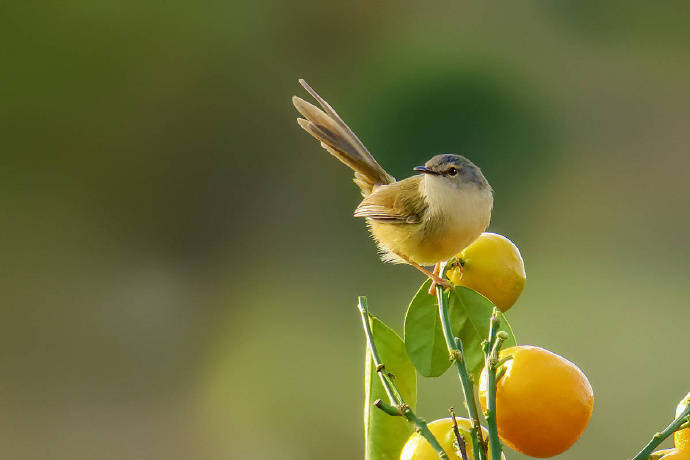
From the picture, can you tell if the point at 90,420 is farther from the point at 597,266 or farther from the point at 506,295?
the point at 506,295

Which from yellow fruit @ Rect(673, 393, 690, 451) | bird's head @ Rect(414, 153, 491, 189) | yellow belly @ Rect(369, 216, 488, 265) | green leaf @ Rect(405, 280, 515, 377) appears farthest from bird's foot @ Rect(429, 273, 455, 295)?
bird's head @ Rect(414, 153, 491, 189)

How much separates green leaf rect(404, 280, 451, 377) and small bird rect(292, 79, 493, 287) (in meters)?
0.19

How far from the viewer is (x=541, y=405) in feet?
1.89

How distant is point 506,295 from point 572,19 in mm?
4964

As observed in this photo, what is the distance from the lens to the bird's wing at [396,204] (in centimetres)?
125

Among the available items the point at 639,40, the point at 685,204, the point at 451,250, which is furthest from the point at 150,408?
the point at 639,40

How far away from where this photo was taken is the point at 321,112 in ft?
4.29

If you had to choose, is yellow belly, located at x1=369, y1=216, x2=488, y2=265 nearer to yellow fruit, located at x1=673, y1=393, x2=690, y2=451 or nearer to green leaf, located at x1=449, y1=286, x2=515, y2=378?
green leaf, located at x1=449, y1=286, x2=515, y2=378

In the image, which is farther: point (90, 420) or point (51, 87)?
point (51, 87)

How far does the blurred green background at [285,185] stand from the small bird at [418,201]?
259 centimetres

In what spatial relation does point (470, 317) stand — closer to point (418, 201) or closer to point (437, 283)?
point (437, 283)

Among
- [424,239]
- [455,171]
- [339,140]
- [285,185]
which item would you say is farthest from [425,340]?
[285,185]

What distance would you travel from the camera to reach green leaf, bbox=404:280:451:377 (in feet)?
2.27

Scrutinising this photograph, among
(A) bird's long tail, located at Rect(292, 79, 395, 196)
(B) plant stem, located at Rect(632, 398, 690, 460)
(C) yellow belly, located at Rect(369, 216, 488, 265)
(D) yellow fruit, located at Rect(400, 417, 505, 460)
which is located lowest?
(D) yellow fruit, located at Rect(400, 417, 505, 460)
